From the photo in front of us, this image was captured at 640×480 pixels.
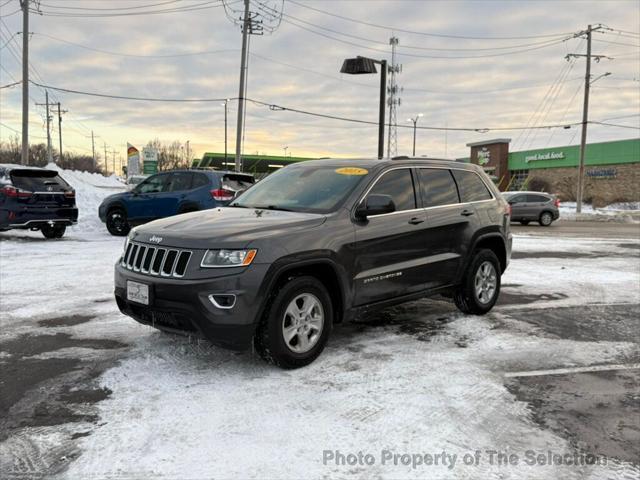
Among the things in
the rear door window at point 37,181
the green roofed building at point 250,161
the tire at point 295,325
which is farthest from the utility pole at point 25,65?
the green roofed building at point 250,161

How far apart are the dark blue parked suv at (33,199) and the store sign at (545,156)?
4615cm

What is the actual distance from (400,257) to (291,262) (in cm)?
141

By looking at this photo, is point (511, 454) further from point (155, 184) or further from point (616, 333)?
point (155, 184)

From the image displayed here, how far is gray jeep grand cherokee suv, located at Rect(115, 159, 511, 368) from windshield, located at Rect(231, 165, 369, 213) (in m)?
0.02

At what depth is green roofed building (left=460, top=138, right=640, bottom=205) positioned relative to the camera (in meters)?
42.8

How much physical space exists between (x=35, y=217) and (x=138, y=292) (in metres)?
9.15

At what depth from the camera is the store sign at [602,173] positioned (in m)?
43.8

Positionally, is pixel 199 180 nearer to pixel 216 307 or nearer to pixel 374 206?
pixel 374 206

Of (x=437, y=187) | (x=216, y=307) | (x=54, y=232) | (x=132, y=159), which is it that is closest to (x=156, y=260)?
(x=216, y=307)

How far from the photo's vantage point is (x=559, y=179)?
49000 millimetres

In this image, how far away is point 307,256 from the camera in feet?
13.8

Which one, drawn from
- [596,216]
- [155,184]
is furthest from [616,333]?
[596,216]

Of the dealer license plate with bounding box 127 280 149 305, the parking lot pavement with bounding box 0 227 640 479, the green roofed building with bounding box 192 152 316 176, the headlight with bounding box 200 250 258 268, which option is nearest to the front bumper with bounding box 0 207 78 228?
the parking lot pavement with bounding box 0 227 640 479

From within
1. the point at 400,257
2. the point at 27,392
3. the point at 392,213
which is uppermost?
the point at 392,213
